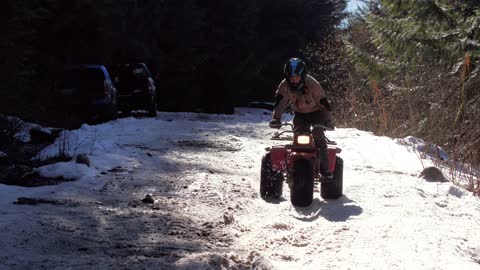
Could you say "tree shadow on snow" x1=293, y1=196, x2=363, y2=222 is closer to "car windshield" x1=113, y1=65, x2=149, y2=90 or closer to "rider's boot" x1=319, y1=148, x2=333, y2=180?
"rider's boot" x1=319, y1=148, x2=333, y2=180

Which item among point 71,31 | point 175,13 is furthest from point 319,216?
point 175,13

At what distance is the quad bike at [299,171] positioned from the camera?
6828 millimetres

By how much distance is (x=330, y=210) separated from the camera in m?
6.61

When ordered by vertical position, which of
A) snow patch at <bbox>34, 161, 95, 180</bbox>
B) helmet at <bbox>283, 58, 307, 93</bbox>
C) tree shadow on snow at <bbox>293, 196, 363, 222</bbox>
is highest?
helmet at <bbox>283, 58, 307, 93</bbox>

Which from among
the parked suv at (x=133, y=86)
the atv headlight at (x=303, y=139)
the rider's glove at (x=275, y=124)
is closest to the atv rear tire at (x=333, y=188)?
the atv headlight at (x=303, y=139)

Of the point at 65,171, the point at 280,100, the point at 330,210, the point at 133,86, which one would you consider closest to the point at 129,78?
the point at 133,86

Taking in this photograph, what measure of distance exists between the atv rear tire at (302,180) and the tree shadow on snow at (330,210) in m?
0.15

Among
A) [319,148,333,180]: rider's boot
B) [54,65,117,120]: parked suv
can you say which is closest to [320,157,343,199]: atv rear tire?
[319,148,333,180]: rider's boot

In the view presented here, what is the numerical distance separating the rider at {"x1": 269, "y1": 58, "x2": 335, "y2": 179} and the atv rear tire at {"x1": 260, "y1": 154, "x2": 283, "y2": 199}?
56cm

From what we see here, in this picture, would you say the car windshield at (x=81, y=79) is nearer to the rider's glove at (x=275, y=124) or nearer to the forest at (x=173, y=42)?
the forest at (x=173, y=42)

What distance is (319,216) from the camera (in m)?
6.45

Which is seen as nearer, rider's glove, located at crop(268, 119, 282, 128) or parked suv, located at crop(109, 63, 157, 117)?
rider's glove, located at crop(268, 119, 282, 128)

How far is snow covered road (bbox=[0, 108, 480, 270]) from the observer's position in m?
4.71

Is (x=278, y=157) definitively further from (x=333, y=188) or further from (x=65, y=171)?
(x=65, y=171)
